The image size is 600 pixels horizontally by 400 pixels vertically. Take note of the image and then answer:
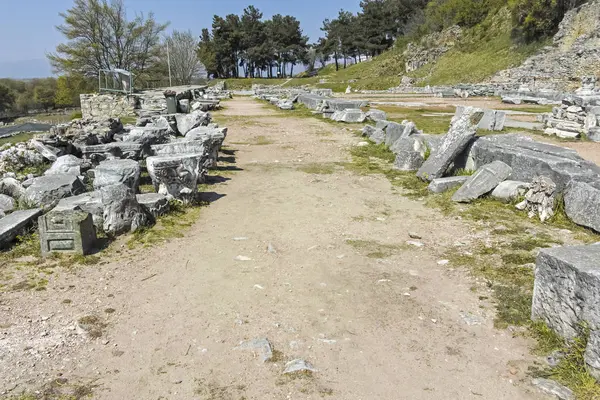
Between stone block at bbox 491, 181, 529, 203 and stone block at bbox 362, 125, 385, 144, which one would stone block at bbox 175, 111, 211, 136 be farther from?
stone block at bbox 491, 181, 529, 203

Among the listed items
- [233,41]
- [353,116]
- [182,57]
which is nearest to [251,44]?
[233,41]

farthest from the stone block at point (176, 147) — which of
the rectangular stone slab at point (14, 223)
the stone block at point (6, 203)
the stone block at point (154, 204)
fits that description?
the rectangular stone slab at point (14, 223)

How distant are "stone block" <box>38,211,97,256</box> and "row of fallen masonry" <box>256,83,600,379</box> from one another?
4.92 m

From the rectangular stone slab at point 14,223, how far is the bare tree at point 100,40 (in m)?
32.5

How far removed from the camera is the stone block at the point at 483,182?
7285 mm

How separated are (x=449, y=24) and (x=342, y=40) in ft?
85.9

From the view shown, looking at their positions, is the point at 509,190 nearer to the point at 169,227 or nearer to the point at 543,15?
the point at 169,227

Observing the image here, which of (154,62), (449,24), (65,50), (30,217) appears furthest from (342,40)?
(30,217)

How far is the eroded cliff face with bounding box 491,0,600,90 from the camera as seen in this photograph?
27938 mm

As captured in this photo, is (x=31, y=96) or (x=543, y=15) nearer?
(x=543, y=15)

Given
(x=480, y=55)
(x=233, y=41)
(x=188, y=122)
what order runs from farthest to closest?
(x=233, y=41)
(x=480, y=55)
(x=188, y=122)

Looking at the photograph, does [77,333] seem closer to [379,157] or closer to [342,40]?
[379,157]

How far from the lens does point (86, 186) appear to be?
756 centimetres

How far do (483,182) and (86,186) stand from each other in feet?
21.9
